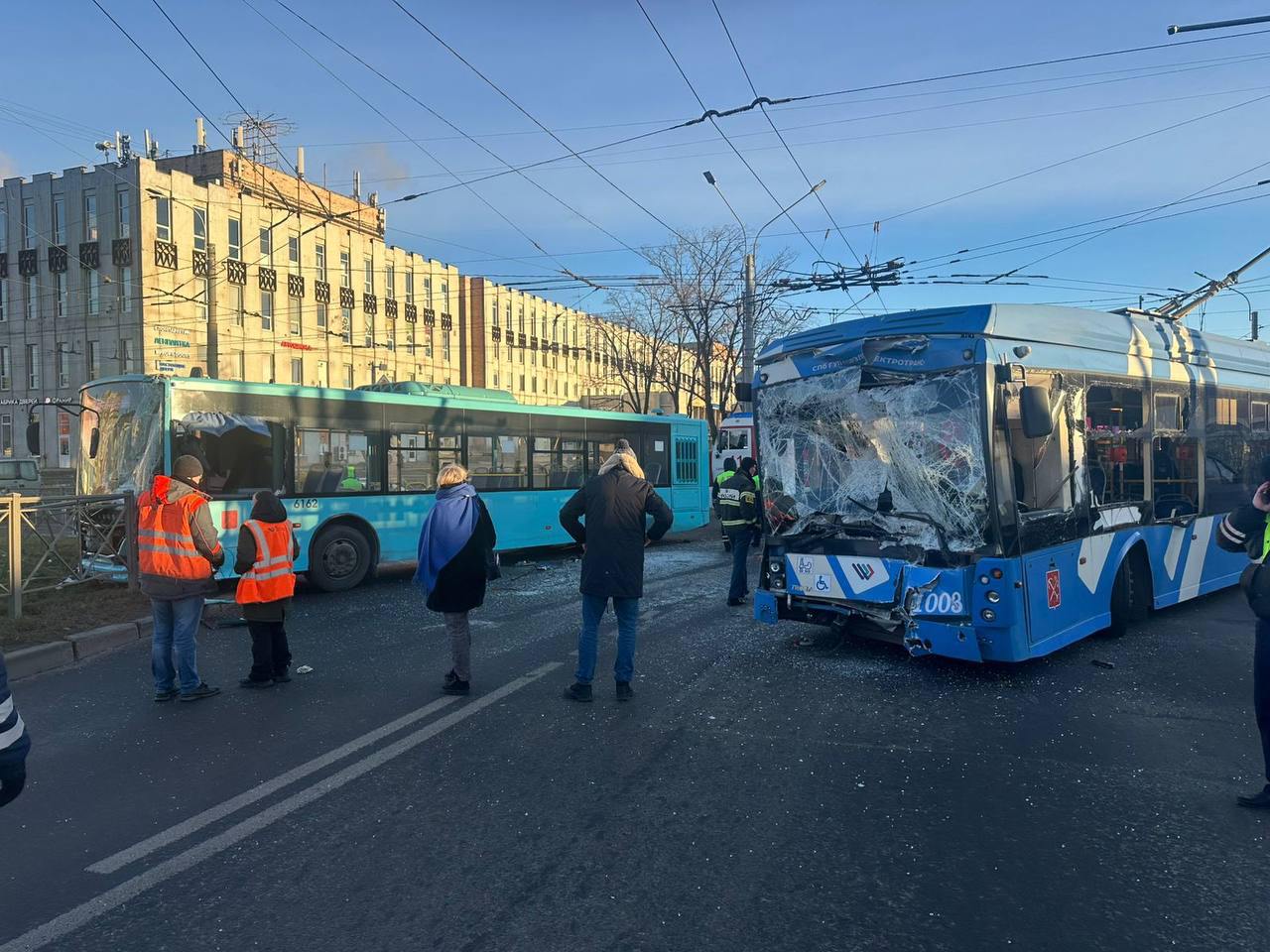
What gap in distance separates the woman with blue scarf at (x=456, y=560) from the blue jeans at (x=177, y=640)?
5.47 feet

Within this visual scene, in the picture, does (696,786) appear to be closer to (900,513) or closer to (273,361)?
(900,513)

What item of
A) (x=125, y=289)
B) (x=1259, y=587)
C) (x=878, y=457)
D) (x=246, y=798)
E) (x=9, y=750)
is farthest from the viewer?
(x=125, y=289)

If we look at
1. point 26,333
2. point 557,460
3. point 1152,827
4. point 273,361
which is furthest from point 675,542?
point 26,333

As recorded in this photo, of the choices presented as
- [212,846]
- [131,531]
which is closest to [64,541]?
[131,531]

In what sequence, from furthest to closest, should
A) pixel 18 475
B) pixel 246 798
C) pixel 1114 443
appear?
pixel 18 475, pixel 1114 443, pixel 246 798

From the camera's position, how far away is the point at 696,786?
178 inches

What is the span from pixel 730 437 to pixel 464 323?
32.1 metres

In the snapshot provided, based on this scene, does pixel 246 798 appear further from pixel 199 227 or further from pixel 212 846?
pixel 199 227

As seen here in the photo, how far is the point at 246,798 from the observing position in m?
4.46

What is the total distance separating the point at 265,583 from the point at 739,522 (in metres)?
5.36

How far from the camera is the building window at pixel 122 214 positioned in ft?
122

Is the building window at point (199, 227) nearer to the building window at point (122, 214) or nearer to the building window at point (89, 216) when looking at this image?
the building window at point (122, 214)

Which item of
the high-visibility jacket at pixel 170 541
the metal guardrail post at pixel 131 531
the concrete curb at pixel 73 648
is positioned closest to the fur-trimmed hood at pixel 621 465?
the high-visibility jacket at pixel 170 541

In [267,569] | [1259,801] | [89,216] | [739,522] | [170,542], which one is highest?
[89,216]
